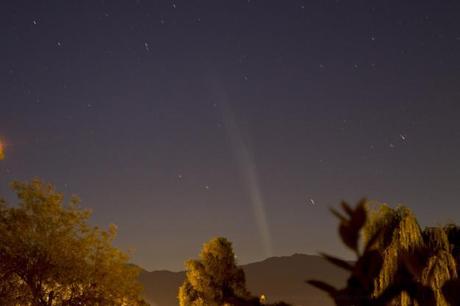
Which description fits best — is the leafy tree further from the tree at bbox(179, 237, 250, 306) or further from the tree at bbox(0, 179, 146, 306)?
the tree at bbox(0, 179, 146, 306)

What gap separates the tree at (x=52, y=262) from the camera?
80.2ft

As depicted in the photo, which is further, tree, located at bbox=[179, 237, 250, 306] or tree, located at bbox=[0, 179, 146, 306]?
tree, located at bbox=[179, 237, 250, 306]

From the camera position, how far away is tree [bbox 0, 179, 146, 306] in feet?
80.2

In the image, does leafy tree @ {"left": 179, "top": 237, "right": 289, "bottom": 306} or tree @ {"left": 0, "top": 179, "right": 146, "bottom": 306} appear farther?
leafy tree @ {"left": 179, "top": 237, "right": 289, "bottom": 306}

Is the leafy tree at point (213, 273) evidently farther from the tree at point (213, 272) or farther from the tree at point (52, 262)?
the tree at point (52, 262)

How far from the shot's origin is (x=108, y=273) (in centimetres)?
2617

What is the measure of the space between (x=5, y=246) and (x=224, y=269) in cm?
1598

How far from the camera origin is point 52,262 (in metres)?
24.8

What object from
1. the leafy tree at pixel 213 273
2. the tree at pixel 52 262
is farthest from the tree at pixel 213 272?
the tree at pixel 52 262

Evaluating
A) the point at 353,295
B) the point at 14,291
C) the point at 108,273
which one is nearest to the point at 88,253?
the point at 108,273

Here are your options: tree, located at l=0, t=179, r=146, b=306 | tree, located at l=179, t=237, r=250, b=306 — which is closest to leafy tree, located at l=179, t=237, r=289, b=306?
tree, located at l=179, t=237, r=250, b=306

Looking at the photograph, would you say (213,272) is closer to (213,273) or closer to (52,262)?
(213,273)

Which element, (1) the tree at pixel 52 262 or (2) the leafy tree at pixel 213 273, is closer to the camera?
(1) the tree at pixel 52 262

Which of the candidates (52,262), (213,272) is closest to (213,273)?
(213,272)
